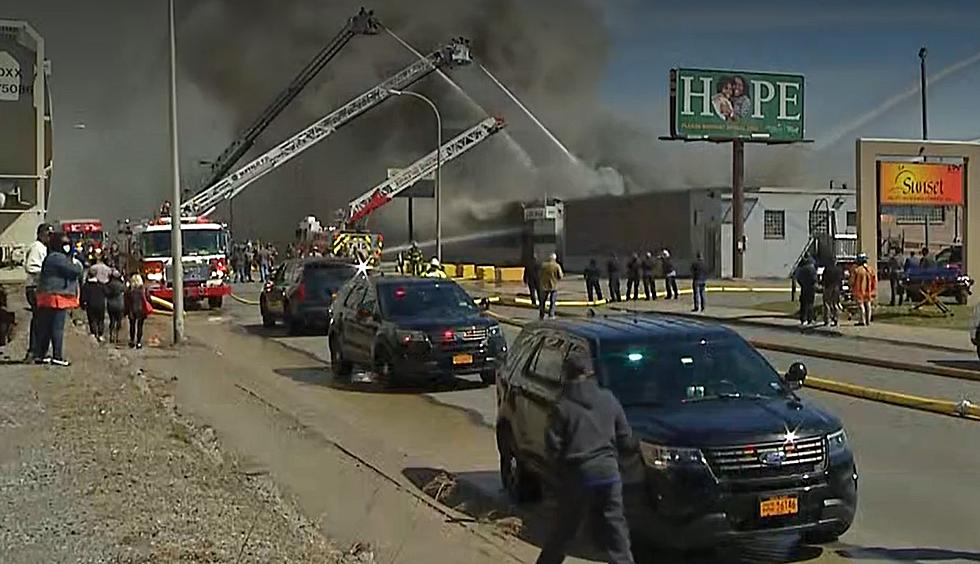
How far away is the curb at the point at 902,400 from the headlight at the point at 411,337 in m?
5.34

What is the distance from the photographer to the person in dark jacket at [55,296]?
50.1ft

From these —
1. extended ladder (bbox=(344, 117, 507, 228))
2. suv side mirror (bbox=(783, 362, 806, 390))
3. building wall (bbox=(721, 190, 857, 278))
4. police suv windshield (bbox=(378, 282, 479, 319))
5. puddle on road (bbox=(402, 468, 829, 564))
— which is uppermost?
extended ladder (bbox=(344, 117, 507, 228))

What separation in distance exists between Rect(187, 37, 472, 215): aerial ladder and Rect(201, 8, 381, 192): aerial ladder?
3.13 meters

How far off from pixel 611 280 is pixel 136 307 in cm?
1909

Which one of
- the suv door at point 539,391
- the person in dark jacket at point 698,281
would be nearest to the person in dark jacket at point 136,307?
the suv door at point 539,391

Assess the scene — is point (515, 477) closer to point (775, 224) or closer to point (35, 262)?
point (35, 262)

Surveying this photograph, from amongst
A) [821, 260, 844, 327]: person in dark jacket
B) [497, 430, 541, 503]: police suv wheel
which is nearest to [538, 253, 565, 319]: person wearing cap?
[821, 260, 844, 327]: person in dark jacket

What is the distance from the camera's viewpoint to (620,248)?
67250 millimetres

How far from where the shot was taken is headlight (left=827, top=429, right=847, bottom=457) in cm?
778

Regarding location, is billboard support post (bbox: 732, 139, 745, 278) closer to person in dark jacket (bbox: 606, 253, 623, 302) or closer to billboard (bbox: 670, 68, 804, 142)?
billboard (bbox: 670, 68, 804, 142)

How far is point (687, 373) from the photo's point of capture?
8.75 meters

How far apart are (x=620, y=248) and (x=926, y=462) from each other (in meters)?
56.1

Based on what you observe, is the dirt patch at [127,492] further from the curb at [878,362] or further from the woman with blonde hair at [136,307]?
the curb at [878,362]

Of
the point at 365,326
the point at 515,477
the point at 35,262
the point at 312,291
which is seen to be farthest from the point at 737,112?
the point at 515,477
